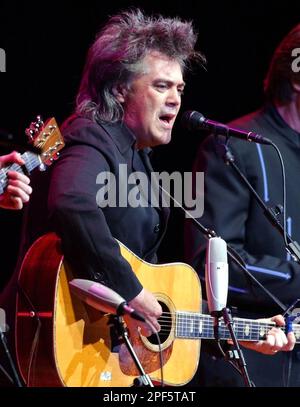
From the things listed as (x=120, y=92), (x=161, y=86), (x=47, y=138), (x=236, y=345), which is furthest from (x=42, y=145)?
(x=236, y=345)

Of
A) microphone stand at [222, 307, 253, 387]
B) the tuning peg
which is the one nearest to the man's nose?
the tuning peg

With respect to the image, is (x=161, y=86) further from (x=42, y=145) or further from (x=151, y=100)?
(x=42, y=145)

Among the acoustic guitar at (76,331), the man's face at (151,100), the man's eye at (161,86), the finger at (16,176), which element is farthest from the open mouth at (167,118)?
the finger at (16,176)

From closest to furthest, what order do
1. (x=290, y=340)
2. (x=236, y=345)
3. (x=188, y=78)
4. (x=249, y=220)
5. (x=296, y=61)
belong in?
(x=236, y=345)
(x=290, y=340)
(x=249, y=220)
(x=296, y=61)
(x=188, y=78)

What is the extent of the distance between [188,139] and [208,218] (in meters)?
1.50

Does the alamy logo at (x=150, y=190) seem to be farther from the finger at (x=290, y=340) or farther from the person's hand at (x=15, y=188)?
the finger at (x=290, y=340)

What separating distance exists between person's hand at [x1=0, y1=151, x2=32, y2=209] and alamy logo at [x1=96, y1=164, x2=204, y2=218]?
406mm

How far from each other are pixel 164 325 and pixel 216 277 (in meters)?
0.62

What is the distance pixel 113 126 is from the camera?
421 cm

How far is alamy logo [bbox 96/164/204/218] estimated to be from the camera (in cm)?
399

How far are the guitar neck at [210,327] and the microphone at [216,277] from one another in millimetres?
498

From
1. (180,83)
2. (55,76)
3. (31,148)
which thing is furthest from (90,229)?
(55,76)

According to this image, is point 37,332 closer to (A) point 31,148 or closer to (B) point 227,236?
(A) point 31,148

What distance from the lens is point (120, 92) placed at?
14.2 feet
